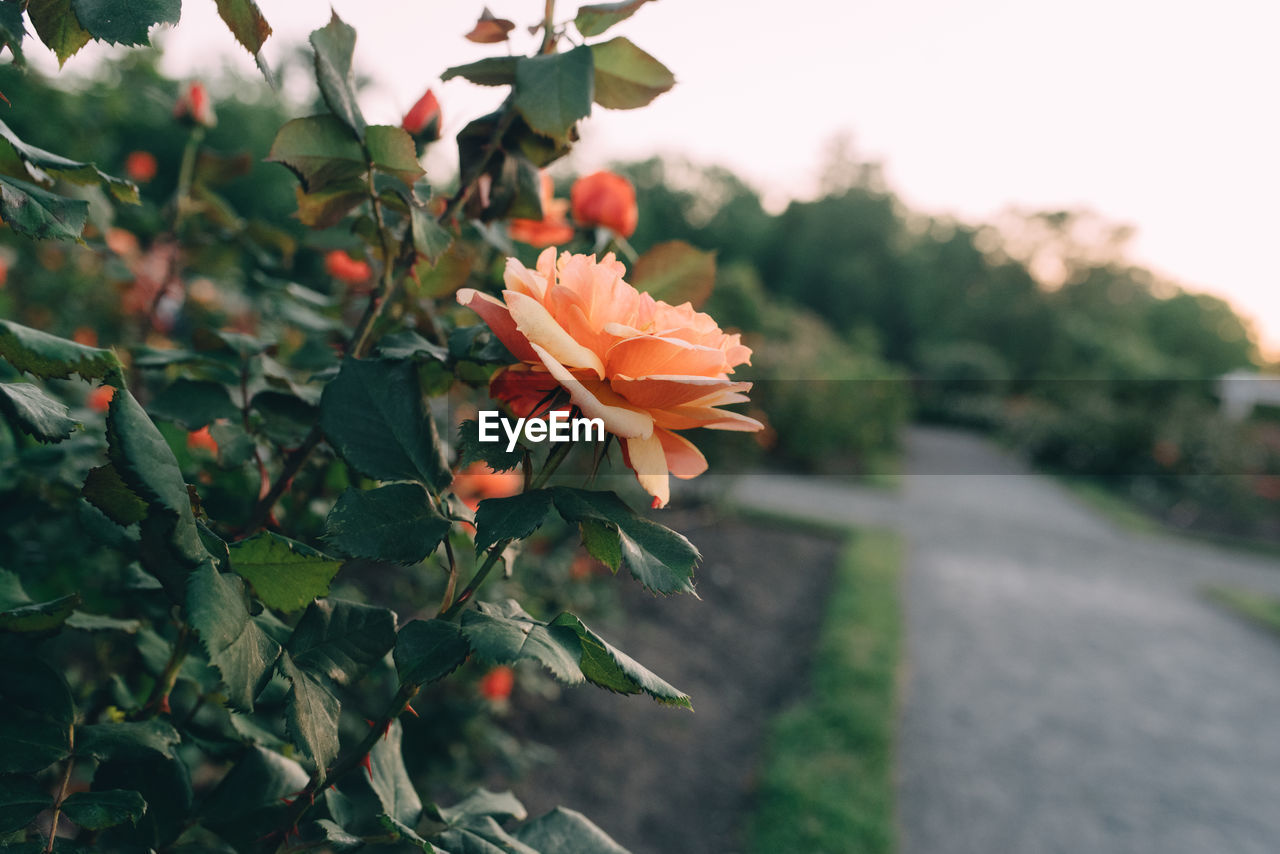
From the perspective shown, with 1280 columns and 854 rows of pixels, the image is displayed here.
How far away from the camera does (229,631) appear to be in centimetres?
45

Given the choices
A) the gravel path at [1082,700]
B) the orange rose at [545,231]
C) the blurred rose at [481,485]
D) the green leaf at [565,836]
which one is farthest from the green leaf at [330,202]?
the gravel path at [1082,700]

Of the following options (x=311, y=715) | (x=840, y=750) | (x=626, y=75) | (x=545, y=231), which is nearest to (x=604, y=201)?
(x=545, y=231)

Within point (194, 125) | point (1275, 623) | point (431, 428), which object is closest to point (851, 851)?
point (431, 428)

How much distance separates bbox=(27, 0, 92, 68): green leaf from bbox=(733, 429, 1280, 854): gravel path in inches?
119

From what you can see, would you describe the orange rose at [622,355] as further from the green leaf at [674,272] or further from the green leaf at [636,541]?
the green leaf at [674,272]

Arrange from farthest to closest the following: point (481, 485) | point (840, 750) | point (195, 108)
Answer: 1. point (840, 750)
2. point (481, 485)
3. point (195, 108)

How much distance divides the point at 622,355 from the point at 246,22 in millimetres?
370

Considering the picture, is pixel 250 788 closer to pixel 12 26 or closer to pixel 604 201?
pixel 12 26

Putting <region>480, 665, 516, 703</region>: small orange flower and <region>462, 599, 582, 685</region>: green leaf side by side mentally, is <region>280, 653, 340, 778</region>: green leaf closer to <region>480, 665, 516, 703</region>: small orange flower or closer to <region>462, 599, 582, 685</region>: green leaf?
<region>462, 599, 582, 685</region>: green leaf

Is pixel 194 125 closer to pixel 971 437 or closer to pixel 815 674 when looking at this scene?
pixel 815 674

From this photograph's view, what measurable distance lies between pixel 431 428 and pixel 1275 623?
6775mm

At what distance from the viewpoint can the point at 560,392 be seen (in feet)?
1.80

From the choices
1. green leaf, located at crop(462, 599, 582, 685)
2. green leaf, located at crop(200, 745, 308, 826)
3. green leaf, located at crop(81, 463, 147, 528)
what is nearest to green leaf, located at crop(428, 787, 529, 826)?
green leaf, located at crop(200, 745, 308, 826)

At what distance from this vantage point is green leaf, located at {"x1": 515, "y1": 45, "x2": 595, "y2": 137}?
0.58 metres
